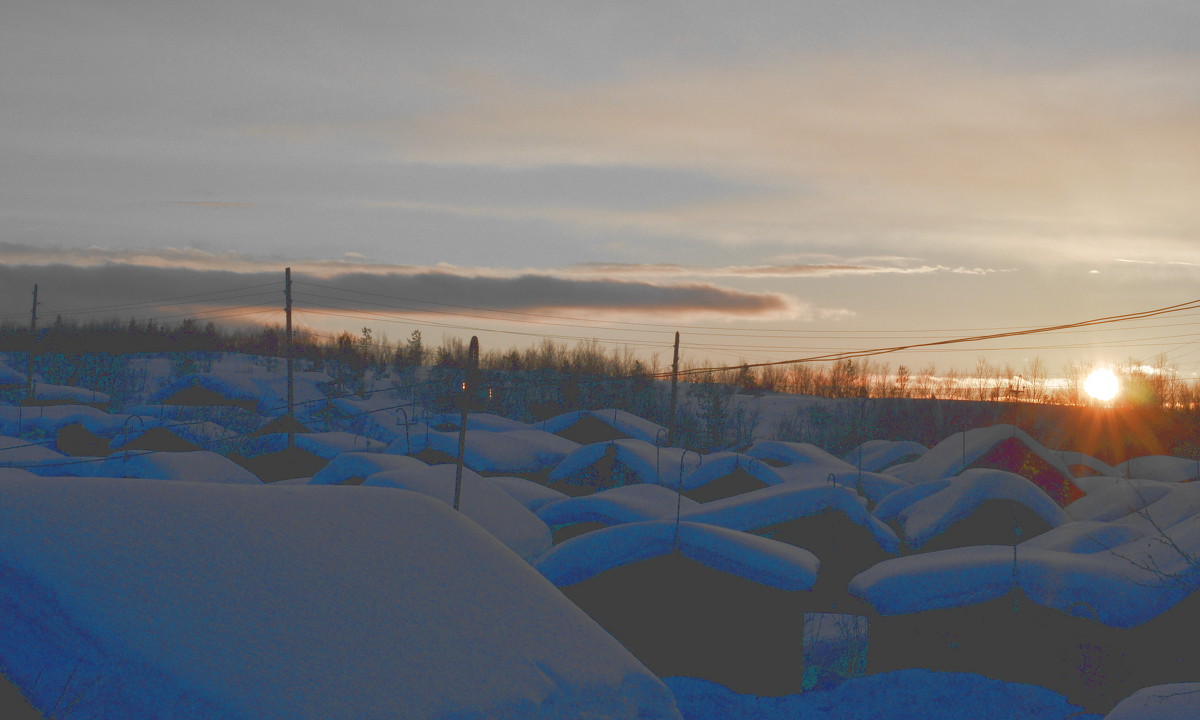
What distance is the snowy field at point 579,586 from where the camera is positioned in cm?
609

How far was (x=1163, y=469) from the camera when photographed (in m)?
41.9

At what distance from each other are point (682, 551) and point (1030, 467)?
972 inches

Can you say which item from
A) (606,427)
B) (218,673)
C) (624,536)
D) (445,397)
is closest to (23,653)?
(218,673)

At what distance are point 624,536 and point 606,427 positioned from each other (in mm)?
27438

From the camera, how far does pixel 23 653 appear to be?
5.94 m

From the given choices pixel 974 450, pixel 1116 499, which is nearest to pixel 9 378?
pixel 974 450

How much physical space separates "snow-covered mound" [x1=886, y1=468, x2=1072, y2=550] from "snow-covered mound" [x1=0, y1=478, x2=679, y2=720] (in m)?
20.5

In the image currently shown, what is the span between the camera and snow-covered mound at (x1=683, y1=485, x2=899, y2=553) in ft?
72.2

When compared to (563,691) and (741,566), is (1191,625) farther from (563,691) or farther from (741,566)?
(563,691)

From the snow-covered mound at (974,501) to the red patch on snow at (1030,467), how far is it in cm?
919

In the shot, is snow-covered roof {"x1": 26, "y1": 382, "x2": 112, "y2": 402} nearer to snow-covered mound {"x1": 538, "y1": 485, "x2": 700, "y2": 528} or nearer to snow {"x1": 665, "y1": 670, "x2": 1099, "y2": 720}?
snow-covered mound {"x1": 538, "y1": 485, "x2": 700, "y2": 528}

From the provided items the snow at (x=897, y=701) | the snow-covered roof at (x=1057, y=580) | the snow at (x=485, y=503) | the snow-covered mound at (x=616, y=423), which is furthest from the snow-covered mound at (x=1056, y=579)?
the snow-covered mound at (x=616, y=423)

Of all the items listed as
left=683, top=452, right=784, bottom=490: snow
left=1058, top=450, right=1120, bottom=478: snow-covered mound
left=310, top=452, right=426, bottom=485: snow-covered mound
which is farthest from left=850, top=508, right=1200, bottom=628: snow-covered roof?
left=1058, top=450, right=1120, bottom=478: snow-covered mound

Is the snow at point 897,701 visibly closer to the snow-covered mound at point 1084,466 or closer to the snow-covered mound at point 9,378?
the snow-covered mound at point 1084,466
